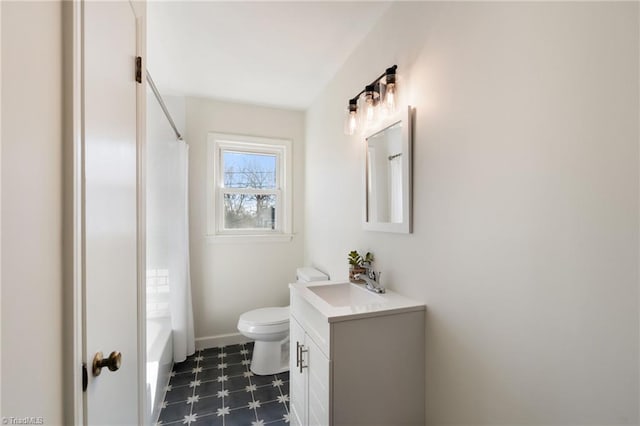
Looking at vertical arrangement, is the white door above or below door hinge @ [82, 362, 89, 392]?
above

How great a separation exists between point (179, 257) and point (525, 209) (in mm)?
2466

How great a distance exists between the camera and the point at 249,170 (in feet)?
9.70

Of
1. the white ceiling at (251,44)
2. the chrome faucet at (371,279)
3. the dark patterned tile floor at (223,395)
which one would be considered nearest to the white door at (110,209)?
the white ceiling at (251,44)

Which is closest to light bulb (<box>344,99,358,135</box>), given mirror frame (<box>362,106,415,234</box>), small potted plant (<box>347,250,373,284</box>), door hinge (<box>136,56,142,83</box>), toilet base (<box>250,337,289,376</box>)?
mirror frame (<box>362,106,415,234</box>)

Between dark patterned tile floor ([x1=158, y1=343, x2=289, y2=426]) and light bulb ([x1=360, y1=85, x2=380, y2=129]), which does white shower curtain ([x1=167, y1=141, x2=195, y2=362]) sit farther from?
light bulb ([x1=360, y1=85, x2=380, y2=129])

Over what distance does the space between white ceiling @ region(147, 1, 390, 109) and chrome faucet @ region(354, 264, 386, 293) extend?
1.50 metres

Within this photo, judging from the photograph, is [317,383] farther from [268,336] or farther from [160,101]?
[160,101]

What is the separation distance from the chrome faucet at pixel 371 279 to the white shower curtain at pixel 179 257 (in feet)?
5.20

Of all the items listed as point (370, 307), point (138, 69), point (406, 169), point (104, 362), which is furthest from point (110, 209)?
point (406, 169)

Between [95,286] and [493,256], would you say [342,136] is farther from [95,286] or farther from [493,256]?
[95,286]

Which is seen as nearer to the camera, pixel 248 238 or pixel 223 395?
pixel 223 395

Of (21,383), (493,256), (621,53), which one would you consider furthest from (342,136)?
(21,383)

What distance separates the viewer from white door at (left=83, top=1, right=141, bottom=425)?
0.67 m

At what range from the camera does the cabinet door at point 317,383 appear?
3.97 ft
